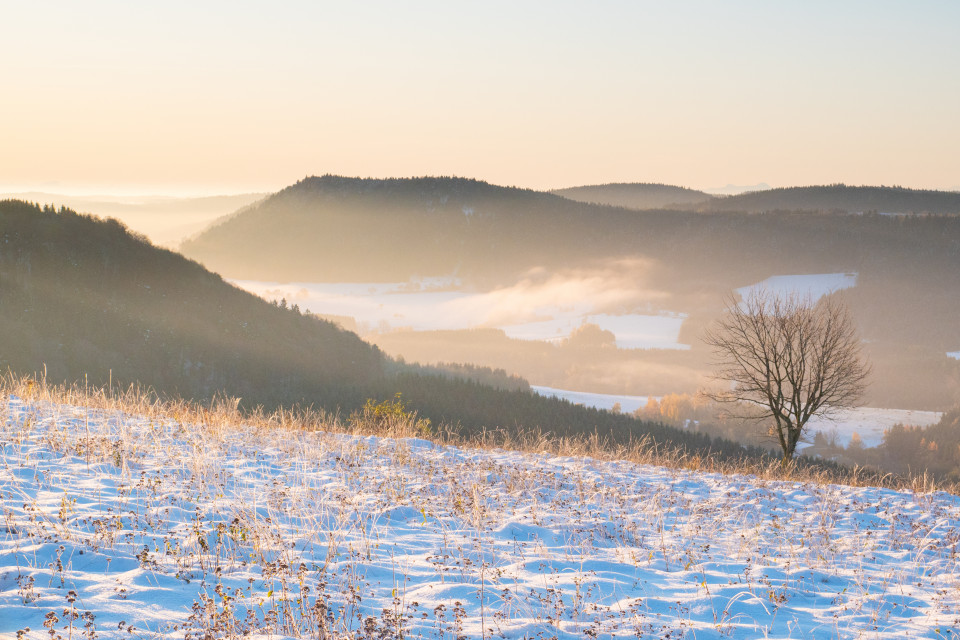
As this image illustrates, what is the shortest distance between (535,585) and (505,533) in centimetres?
197

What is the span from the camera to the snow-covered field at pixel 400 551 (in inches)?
208

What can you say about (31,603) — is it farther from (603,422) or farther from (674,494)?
(603,422)

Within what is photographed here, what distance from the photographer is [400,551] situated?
7.12 meters

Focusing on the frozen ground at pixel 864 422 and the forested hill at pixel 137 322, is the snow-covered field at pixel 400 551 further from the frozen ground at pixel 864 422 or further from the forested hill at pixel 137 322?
the frozen ground at pixel 864 422

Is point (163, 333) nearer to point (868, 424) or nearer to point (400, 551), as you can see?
point (400, 551)

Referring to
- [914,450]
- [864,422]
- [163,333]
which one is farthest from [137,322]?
[864,422]

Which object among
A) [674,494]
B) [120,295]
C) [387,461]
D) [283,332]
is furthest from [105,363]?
[674,494]

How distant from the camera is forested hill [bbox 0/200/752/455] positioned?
44.2m

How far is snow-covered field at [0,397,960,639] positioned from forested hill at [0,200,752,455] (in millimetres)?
32015

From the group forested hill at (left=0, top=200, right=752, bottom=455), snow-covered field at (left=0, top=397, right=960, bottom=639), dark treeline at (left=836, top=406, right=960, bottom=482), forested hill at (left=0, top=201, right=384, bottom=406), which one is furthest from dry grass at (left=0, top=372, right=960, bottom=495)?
dark treeline at (left=836, top=406, right=960, bottom=482)

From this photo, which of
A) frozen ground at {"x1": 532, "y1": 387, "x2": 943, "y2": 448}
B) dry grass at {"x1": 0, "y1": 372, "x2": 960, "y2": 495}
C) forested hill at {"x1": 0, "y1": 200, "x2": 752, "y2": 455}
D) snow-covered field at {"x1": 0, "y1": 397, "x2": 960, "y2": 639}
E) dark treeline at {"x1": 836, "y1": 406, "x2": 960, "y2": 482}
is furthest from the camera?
frozen ground at {"x1": 532, "y1": 387, "x2": 943, "y2": 448}

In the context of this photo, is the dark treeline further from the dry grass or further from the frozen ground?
the dry grass

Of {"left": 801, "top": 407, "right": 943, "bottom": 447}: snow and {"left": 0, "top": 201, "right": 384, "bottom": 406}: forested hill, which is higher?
{"left": 0, "top": 201, "right": 384, "bottom": 406}: forested hill

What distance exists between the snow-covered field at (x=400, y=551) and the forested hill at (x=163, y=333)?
32.0 m
